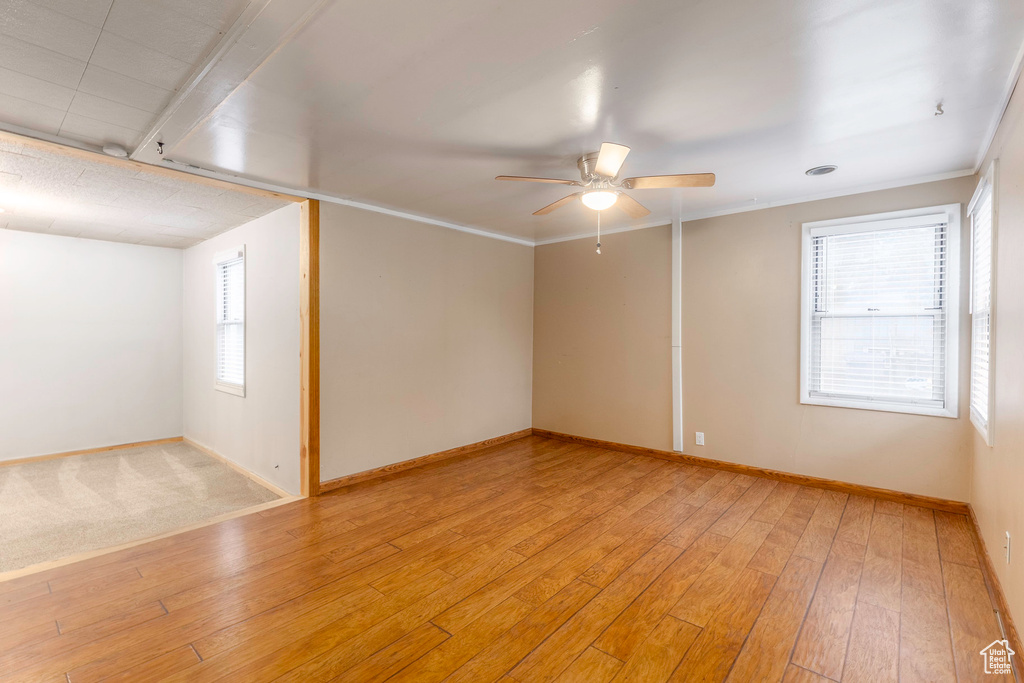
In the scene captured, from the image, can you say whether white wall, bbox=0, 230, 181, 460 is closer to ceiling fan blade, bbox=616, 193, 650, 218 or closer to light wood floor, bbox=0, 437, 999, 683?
light wood floor, bbox=0, 437, 999, 683

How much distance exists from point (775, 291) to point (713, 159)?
1643 mm

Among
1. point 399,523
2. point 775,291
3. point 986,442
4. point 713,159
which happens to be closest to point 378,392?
point 399,523

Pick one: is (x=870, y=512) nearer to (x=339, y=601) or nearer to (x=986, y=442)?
(x=986, y=442)

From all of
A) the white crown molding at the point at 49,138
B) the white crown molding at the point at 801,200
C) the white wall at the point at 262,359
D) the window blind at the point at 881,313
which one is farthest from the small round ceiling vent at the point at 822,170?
the white crown molding at the point at 49,138

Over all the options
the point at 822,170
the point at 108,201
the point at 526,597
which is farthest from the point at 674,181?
the point at 108,201

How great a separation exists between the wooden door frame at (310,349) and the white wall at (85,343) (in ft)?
10.8

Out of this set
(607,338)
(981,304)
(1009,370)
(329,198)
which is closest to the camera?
(1009,370)

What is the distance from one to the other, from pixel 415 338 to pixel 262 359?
1384mm

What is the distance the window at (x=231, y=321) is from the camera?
462cm

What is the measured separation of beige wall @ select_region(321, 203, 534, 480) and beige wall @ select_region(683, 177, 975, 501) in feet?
6.58

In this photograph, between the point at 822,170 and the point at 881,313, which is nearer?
the point at 822,170

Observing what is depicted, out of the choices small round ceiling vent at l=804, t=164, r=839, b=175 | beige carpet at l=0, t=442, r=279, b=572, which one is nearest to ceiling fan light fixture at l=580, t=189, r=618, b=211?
small round ceiling vent at l=804, t=164, r=839, b=175

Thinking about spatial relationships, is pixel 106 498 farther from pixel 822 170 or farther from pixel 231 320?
pixel 822 170

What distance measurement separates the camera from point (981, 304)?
112 inches
